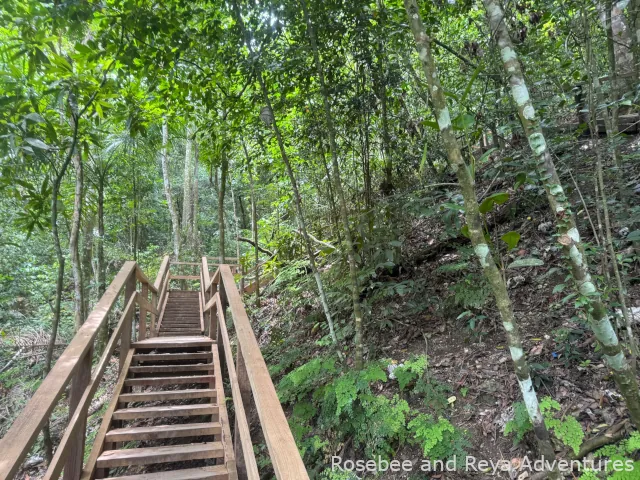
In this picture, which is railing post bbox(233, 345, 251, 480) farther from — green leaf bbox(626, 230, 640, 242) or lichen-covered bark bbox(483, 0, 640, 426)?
green leaf bbox(626, 230, 640, 242)

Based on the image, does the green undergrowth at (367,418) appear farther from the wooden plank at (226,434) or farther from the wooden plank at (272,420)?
the wooden plank at (272,420)

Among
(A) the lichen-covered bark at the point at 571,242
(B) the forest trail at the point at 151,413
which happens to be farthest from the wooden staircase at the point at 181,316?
(A) the lichen-covered bark at the point at 571,242

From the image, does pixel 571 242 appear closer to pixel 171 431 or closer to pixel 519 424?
pixel 519 424

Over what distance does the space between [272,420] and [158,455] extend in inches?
63.2

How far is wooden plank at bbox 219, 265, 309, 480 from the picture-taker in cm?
107

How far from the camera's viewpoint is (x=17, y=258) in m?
9.29

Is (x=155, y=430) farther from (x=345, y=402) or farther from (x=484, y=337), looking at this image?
(x=484, y=337)

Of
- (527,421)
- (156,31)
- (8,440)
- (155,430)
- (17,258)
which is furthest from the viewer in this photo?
(17,258)

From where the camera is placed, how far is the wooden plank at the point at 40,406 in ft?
3.79

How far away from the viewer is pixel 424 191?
373 cm

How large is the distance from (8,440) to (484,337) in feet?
10.5

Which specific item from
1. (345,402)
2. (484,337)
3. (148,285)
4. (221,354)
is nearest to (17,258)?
(148,285)

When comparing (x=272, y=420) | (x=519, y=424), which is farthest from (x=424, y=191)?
(x=272, y=420)

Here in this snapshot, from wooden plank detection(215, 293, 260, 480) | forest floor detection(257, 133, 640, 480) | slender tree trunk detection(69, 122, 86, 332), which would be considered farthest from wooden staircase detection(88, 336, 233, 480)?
slender tree trunk detection(69, 122, 86, 332)
